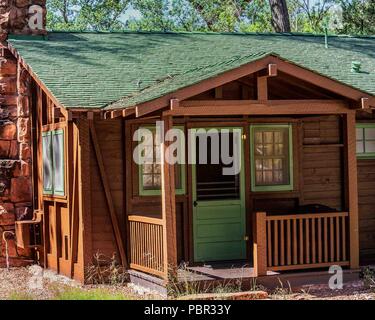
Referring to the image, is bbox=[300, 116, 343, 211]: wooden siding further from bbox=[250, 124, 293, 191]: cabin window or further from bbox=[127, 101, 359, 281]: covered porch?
bbox=[127, 101, 359, 281]: covered porch

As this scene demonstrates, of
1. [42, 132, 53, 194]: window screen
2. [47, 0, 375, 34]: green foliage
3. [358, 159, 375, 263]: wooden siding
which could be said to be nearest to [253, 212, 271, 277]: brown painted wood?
[358, 159, 375, 263]: wooden siding

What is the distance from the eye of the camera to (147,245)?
1101 cm

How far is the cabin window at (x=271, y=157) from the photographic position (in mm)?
12492

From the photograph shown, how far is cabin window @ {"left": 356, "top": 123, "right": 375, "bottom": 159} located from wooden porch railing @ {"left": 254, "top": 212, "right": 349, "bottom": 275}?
2.12 meters

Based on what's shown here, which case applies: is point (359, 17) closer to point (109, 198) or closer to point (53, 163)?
point (53, 163)

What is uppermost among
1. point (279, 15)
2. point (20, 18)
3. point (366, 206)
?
point (279, 15)

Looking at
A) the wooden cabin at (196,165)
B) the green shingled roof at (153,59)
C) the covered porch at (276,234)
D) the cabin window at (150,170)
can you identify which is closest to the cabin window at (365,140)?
the wooden cabin at (196,165)

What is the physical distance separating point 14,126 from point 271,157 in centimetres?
466

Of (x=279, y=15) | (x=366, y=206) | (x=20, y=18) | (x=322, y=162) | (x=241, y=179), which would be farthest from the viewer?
(x=279, y=15)

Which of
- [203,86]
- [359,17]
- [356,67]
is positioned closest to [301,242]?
[203,86]

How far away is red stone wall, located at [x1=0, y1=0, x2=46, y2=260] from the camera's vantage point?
13.8 meters

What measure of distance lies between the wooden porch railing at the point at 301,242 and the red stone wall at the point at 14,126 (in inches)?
184
